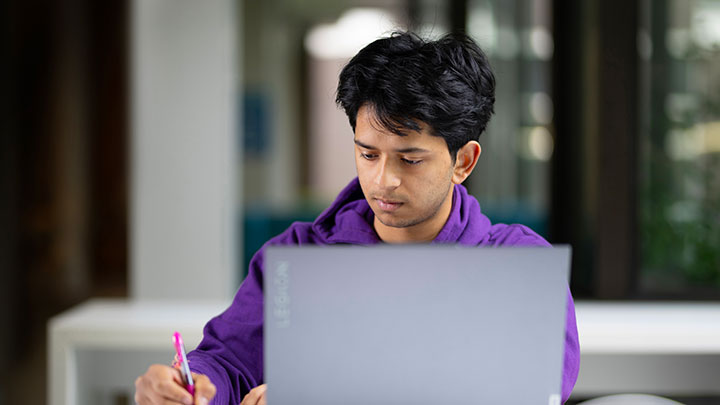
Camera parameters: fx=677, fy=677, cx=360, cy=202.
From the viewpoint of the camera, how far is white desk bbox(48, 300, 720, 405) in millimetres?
1942

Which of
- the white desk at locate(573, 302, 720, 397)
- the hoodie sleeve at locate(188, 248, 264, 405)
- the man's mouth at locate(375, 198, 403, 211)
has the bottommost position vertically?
the white desk at locate(573, 302, 720, 397)

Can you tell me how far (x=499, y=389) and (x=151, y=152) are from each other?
105 inches

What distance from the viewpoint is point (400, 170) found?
3.53 feet

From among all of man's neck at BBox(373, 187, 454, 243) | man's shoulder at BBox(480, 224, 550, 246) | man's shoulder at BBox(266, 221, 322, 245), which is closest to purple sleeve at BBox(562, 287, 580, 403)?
man's shoulder at BBox(480, 224, 550, 246)

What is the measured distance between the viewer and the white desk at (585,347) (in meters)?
1.94

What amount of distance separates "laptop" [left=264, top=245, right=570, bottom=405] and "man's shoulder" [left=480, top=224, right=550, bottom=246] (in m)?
0.34

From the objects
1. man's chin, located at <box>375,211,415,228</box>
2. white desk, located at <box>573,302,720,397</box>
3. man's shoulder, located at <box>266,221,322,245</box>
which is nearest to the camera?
man's chin, located at <box>375,211,415,228</box>

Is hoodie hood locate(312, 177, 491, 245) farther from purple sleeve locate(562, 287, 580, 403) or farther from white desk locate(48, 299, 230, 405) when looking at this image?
Answer: white desk locate(48, 299, 230, 405)

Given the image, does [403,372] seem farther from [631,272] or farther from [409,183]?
[631,272]

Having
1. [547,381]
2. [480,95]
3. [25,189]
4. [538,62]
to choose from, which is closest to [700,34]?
[538,62]

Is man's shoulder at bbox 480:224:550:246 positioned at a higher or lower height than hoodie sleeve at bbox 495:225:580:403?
higher

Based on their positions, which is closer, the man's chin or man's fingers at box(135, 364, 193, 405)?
man's fingers at box(135, 364, 193, 405)

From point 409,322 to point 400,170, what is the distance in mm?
329

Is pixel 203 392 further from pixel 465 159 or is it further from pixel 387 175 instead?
pixel 465 159
